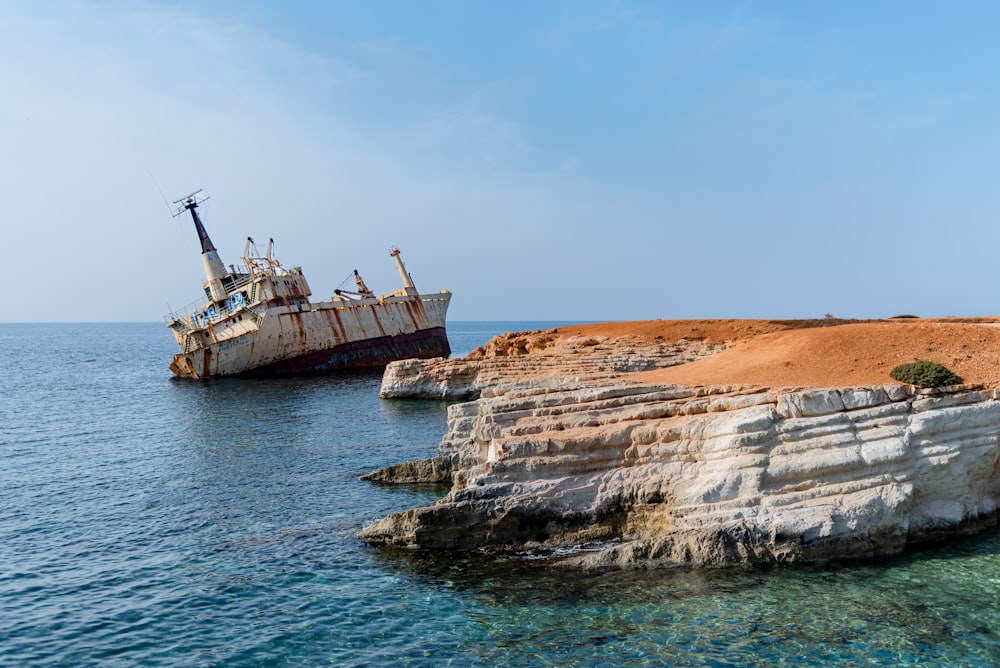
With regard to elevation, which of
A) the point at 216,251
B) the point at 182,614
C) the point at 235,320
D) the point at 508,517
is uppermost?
the point at 216,251

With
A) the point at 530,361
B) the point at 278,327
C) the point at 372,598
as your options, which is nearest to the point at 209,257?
the point at 278,327

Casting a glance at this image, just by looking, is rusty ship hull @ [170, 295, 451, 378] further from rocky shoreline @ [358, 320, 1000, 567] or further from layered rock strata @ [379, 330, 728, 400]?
rocky shoreline @ [358, 320, 1000, 567]

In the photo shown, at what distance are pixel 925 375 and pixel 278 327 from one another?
4885 centimetres

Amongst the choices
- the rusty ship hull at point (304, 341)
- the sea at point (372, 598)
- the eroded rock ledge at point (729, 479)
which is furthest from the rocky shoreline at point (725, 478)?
the rusty ship hull at point (304, 341)

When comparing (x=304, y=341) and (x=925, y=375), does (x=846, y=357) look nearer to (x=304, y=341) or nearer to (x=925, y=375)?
(x=925, y=375)

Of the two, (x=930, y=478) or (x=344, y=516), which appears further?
(x=344, y=516)

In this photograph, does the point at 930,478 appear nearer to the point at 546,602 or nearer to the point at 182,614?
the point at 546,602

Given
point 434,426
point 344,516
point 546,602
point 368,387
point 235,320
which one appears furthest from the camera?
point 235,320

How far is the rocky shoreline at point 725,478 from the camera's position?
13.8 m

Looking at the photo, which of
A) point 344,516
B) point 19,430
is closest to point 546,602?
point 344,516

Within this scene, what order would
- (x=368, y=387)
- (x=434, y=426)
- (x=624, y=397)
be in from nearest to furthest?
(x=624, y=397), (x=434, y=426), (x=368, y=387)

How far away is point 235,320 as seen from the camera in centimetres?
5759

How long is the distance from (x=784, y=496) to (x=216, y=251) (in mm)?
58930

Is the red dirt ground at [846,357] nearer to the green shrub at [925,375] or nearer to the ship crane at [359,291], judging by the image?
the green shrub at [925,375]
